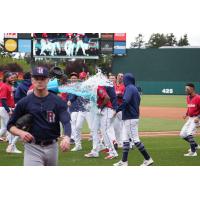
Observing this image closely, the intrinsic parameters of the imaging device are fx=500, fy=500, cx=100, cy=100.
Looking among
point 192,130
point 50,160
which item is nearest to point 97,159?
point 192,130

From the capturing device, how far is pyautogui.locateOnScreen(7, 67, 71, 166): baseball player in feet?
19.0

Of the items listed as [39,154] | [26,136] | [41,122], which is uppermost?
[41,122]

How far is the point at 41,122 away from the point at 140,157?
586 centimetres

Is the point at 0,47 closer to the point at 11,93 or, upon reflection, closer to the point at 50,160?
the point at 11,93

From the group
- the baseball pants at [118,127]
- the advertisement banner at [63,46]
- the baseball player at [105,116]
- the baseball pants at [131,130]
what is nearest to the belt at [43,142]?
the baseball pants at [131,130]

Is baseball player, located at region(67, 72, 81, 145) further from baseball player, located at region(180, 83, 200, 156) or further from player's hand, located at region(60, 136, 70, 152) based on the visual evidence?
player's hand, located at region(60, 136, 70, 152)

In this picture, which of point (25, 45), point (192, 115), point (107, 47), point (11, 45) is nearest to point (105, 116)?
point (192, 115)

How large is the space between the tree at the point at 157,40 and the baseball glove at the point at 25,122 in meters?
109

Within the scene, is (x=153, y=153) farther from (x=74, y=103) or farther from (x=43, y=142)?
(x=43, y=142)

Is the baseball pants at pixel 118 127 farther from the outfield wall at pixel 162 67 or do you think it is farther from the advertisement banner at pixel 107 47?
the outfield wall at pixel 162 67

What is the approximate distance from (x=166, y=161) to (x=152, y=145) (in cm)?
321

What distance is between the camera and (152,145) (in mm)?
13812

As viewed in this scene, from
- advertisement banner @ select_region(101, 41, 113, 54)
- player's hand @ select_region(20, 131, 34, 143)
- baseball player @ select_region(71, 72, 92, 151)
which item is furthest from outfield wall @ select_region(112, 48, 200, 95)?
player's hand @ select_region(20, 131, 34, 143)

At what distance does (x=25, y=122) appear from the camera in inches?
229
